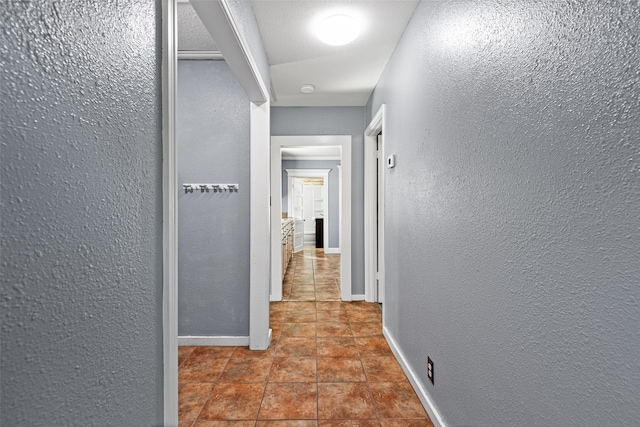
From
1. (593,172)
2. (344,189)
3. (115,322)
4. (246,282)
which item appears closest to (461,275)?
(593,172)

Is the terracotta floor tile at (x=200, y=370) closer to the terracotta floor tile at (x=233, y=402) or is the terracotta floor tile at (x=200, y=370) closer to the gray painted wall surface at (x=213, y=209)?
the terracotta floor tile at (x=233, y=402)

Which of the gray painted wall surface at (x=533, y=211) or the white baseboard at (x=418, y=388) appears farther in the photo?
the white baseboard at (x=418, y=388)

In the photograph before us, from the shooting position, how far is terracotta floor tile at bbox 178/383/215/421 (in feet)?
5.82

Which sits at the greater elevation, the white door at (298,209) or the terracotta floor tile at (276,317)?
Result: the white door at (298,209)

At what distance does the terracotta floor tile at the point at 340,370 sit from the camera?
6.97 ft

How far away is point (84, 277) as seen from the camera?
0.59 meters

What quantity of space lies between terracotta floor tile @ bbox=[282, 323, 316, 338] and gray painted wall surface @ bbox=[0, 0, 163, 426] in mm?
2119

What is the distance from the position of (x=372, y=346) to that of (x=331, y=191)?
5.37 meters

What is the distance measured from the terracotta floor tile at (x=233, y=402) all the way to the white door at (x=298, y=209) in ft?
19.4

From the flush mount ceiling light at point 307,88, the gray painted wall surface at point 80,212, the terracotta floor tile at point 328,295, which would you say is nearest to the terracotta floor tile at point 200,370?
the gray painted wall surface at point 80,212

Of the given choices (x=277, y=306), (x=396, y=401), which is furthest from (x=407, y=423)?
(x=277, y=306)

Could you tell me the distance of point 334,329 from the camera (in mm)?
2982

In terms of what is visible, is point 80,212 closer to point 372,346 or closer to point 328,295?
point 372,346

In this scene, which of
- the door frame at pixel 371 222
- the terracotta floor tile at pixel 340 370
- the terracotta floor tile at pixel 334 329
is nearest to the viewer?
the terracotta floor tile at pixel 340 370
